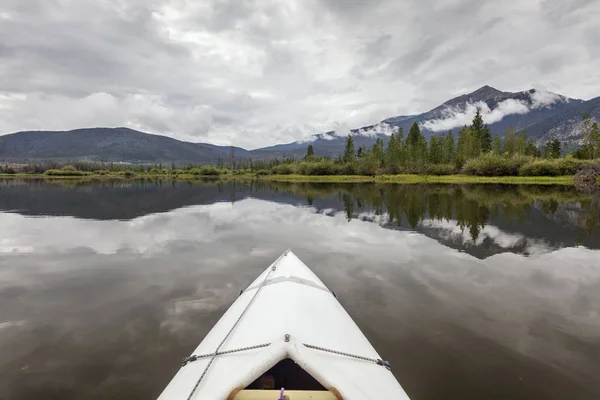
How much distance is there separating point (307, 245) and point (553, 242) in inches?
560

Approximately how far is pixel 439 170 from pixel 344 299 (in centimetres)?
9462

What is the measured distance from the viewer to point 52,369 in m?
6.89

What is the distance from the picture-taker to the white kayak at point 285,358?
452cm

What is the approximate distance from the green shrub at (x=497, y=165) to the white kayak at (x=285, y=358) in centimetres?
9334

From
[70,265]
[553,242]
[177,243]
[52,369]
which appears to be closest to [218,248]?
[177,243]

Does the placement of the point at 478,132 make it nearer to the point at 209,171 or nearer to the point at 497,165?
the point at 497,165

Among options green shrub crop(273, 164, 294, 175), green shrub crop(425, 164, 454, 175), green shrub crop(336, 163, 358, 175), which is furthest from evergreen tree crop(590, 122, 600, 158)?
green shrub crop(273, 164, 294, 175)

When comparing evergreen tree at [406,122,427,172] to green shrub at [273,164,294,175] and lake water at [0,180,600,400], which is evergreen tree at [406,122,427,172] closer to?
green shrub at [273,164,294,175]

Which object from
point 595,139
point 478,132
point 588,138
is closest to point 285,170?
point 478,132

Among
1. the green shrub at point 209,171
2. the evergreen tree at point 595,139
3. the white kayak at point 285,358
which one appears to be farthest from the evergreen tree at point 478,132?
the white kayak at point 285,358

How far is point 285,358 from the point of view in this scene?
5.53 m

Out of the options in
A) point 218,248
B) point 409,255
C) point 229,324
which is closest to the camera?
→ point 229,324

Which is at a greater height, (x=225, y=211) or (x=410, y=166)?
(x=410, y=166)

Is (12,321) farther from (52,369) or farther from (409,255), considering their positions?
(409,255)
